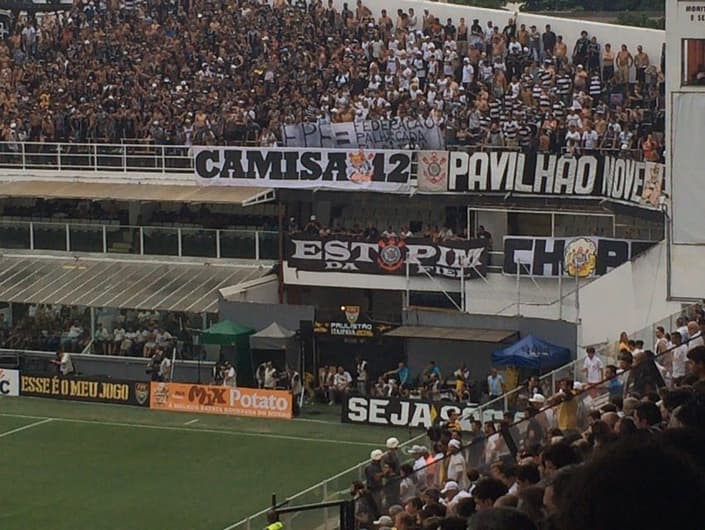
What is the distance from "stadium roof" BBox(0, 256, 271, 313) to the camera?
37250 mm

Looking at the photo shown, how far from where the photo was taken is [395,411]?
103 ft

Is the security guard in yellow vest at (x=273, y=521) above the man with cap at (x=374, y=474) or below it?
above

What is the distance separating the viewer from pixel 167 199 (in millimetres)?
37969

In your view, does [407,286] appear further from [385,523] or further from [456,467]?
[385,523]

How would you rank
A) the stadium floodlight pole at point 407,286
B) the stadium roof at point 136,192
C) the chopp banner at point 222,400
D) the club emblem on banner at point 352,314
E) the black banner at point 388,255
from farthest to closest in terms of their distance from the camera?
1. the stadium roof at point 136,192
2. the stadium floodlight pole at point 407,286
3. the black banner at point 388,255
4. the club emblem on banner at point 352,314
5. the chopp banner at point 222,400

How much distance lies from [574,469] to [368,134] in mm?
32490

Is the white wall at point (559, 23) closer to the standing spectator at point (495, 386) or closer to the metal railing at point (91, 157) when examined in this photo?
the metal railing at point (91, 157)

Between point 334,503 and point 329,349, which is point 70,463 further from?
point 334,503

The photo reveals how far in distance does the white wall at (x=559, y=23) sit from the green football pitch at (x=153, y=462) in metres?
11.8

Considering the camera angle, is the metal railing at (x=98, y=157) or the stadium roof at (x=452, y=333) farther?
the metal railing at (x=98, y=157)

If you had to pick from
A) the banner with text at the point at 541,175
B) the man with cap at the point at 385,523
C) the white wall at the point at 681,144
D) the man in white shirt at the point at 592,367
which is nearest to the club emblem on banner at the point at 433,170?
the banner with text at the point at 541,175

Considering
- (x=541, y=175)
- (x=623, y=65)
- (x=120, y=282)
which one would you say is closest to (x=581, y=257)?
(x=541, y=175)

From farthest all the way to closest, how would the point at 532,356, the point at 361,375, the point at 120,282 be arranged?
the point at 120,282 < the point at 361,375 < the point at 532,356

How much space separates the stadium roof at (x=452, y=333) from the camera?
108 ft
